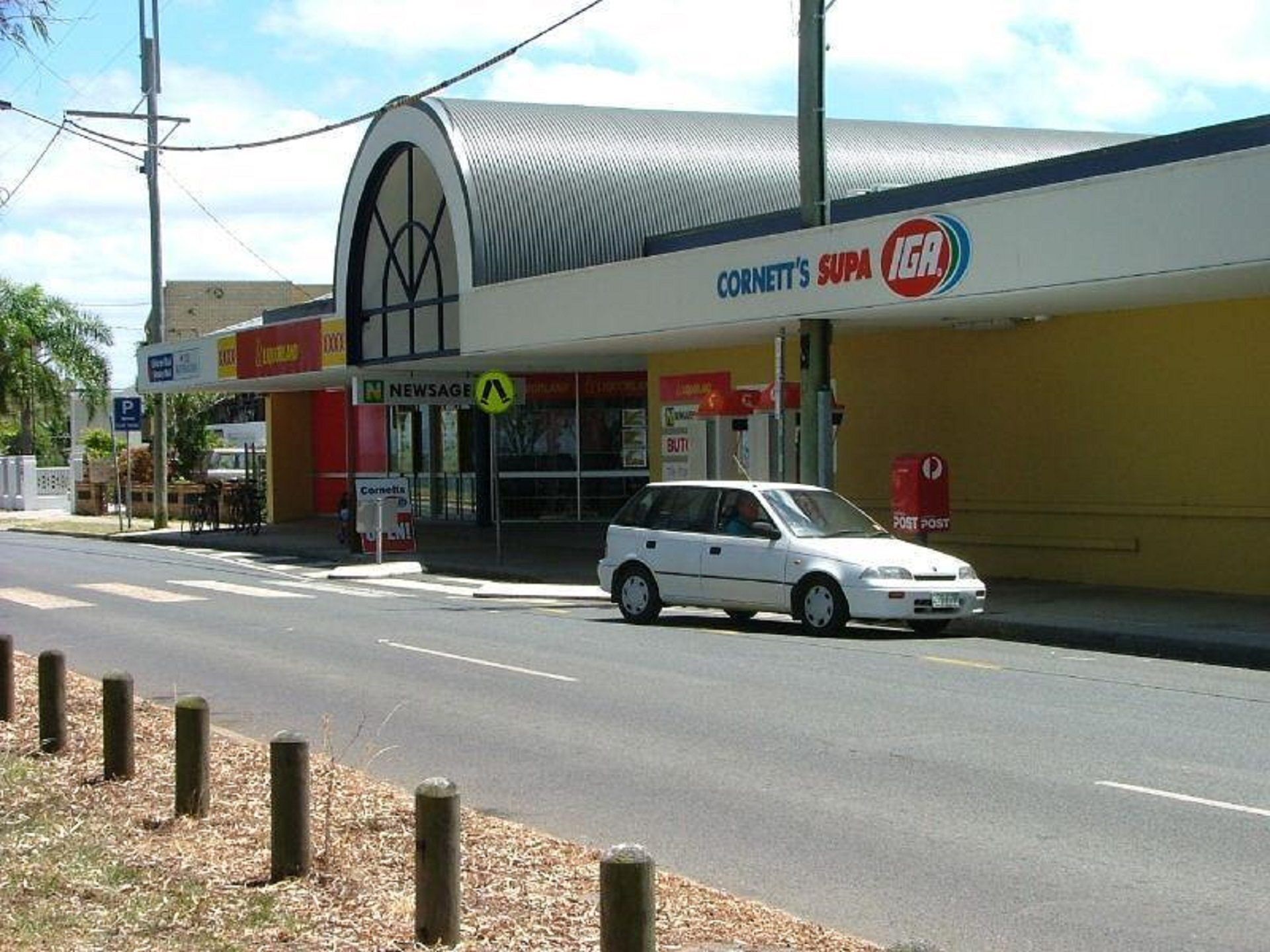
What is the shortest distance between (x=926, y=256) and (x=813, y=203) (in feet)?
7.31

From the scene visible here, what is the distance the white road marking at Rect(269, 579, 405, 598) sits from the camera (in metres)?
23.3

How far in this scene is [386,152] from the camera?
32969 mm

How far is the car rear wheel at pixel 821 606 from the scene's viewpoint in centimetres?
1712

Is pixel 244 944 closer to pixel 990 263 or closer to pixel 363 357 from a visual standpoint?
pixel 990 263

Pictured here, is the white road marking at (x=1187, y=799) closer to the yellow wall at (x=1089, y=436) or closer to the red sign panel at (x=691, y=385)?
the yellow wall at (x=1089, y=436)

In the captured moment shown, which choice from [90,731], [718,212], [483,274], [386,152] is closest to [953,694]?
[90,731]

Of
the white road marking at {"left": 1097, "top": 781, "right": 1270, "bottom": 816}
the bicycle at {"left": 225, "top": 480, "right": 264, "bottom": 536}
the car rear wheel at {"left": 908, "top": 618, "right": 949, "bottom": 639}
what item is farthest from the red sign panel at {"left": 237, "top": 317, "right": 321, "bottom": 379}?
the white road marking at {"left": 1097, "top": 781, "right": 1270, "bottom": 816}

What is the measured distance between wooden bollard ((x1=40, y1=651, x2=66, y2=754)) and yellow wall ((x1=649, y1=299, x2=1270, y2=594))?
47.0 feet

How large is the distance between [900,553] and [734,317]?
22.0 ft

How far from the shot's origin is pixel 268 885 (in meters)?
7.05

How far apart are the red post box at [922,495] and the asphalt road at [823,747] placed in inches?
133

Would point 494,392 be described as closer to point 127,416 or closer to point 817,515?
point 817,515

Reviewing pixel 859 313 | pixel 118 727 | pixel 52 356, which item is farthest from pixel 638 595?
pixel 52 356

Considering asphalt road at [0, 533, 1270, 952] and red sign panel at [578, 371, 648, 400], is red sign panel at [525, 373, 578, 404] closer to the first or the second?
red sign panel at [578, 371, 648, 400]
